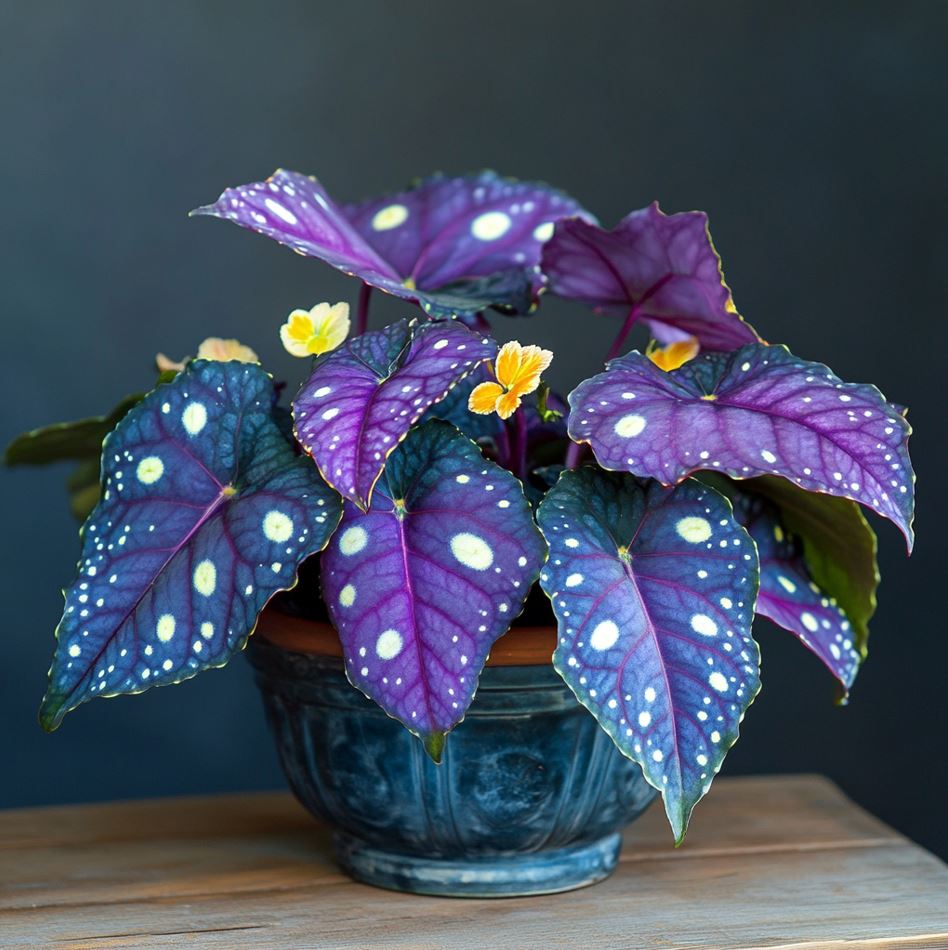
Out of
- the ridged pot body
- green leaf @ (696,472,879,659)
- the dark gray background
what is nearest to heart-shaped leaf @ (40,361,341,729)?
the ridged pot body

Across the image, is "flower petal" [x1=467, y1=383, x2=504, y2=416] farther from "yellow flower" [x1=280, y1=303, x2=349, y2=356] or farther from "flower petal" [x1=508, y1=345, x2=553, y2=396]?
"yellow flower" [x1=280, y1=303, x2=349, y2=356]

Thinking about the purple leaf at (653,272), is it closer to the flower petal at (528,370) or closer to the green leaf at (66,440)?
the flower petal at (528,370)

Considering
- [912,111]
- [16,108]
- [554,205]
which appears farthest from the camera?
[912,111]

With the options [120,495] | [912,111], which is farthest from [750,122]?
[120,495]

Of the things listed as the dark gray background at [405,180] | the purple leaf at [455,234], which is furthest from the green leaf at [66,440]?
the dark gray background at [405,180]

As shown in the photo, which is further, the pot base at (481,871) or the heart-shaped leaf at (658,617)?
the pot base at (481,871)

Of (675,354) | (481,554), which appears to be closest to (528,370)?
(481,554)

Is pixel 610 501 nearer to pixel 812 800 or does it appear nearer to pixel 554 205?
pixel 554 205
